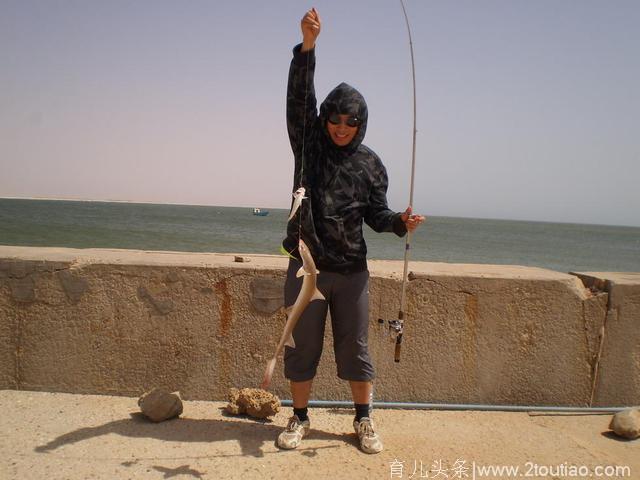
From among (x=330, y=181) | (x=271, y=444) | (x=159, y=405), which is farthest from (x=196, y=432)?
(x=330, y=181)

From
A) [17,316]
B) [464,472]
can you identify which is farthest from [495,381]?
[17,316]

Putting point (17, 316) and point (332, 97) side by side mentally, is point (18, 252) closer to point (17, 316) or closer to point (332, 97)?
point (17, 316)

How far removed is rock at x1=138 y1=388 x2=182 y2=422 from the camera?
9.44 feet

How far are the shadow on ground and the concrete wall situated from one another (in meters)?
0.35

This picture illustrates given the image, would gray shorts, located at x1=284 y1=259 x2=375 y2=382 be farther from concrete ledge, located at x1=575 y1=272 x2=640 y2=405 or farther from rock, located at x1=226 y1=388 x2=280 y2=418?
concrete ledge, located at x1=575 y1=272 x2=640 y2=405

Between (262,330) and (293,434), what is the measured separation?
76cm

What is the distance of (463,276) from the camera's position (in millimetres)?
3301

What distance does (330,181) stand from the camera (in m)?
2.65

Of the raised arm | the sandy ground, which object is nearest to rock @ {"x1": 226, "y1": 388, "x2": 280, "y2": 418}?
the sandy ground

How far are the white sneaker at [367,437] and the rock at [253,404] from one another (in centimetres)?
58

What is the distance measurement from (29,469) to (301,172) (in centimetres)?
199

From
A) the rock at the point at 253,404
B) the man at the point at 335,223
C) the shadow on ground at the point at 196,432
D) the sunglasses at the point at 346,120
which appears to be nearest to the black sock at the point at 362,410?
the man at the point at 335,223

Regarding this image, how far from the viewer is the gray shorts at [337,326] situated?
2.64 metres

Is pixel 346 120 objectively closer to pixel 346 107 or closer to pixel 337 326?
pixel 346 107
